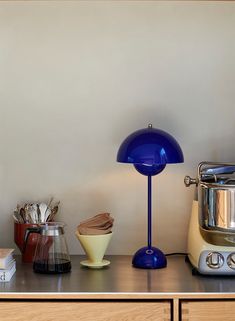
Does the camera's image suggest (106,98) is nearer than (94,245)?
No

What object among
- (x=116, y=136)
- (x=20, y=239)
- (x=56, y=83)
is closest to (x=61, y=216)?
(x=20, y=239)

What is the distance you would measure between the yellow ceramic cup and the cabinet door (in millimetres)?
407

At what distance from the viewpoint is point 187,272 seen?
1998 millimetres

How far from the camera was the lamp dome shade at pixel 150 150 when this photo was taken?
76.9 inches

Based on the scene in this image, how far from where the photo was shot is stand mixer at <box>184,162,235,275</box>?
1885 mm

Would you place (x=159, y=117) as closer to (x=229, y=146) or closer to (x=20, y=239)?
(x=229, y=146)

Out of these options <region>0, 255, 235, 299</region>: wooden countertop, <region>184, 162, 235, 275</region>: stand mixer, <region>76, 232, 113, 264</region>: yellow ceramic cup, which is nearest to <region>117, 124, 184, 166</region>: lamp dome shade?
<region>184, 162, 235, 275</region>: stand mixer

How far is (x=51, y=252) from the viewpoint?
6.55 ft

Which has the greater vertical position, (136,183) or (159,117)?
(159,117)

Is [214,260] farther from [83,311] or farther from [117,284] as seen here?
[83,311]

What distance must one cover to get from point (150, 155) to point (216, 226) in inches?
12.6

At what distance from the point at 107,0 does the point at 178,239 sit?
995 mm

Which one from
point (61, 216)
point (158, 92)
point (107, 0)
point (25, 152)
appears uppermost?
point (107, 0)

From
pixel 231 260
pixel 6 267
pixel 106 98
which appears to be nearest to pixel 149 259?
pixel 231 260
